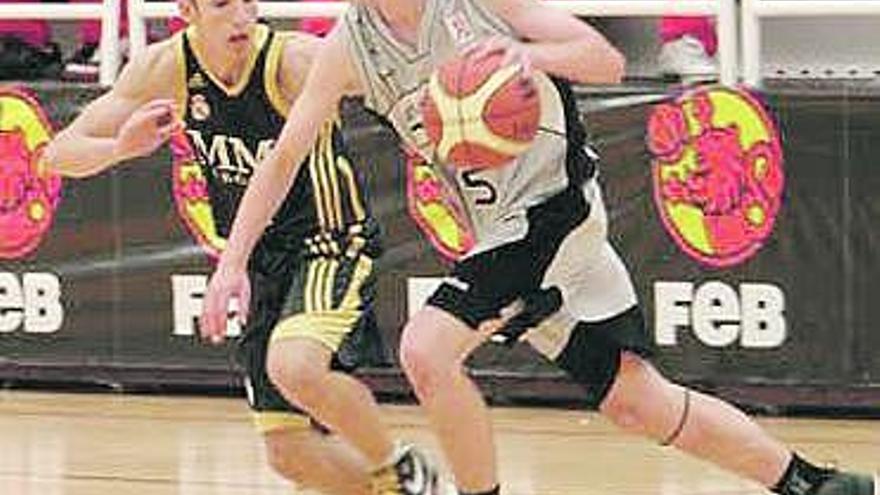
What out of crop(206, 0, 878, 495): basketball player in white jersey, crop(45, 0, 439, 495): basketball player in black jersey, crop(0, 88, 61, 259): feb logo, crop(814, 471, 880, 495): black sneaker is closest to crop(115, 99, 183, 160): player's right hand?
crop(45, 0, 439, 495): basketball player in black jersey

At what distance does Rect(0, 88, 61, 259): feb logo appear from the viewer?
1112 centimetres

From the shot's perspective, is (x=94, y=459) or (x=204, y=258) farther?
(x=204, y=258)

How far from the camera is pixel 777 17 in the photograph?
35.3 ft

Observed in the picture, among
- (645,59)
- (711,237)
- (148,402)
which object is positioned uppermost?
(645,59)

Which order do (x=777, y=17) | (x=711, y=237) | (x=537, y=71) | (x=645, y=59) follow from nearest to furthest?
(x=537, y=71), (x=711, y=237), (x=777, y=17), (x=645, y=59)

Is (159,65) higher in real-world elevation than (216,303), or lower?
higher

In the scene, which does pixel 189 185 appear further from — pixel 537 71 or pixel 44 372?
pixel 537 71

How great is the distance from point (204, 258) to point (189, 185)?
343 millimetres

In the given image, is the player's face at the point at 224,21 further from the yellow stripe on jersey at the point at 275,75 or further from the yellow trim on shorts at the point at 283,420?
the yellow trim on shorts at the point at 283,420

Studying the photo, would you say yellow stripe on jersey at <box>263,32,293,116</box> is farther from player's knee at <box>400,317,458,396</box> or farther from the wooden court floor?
the wooden court floor

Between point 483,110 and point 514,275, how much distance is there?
1.56 feet

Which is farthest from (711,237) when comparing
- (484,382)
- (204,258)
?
(204,258)

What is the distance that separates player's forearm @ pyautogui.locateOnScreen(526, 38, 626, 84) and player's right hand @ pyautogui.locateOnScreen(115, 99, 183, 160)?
1.16 metres

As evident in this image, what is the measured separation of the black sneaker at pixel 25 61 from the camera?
1155 centimetres
